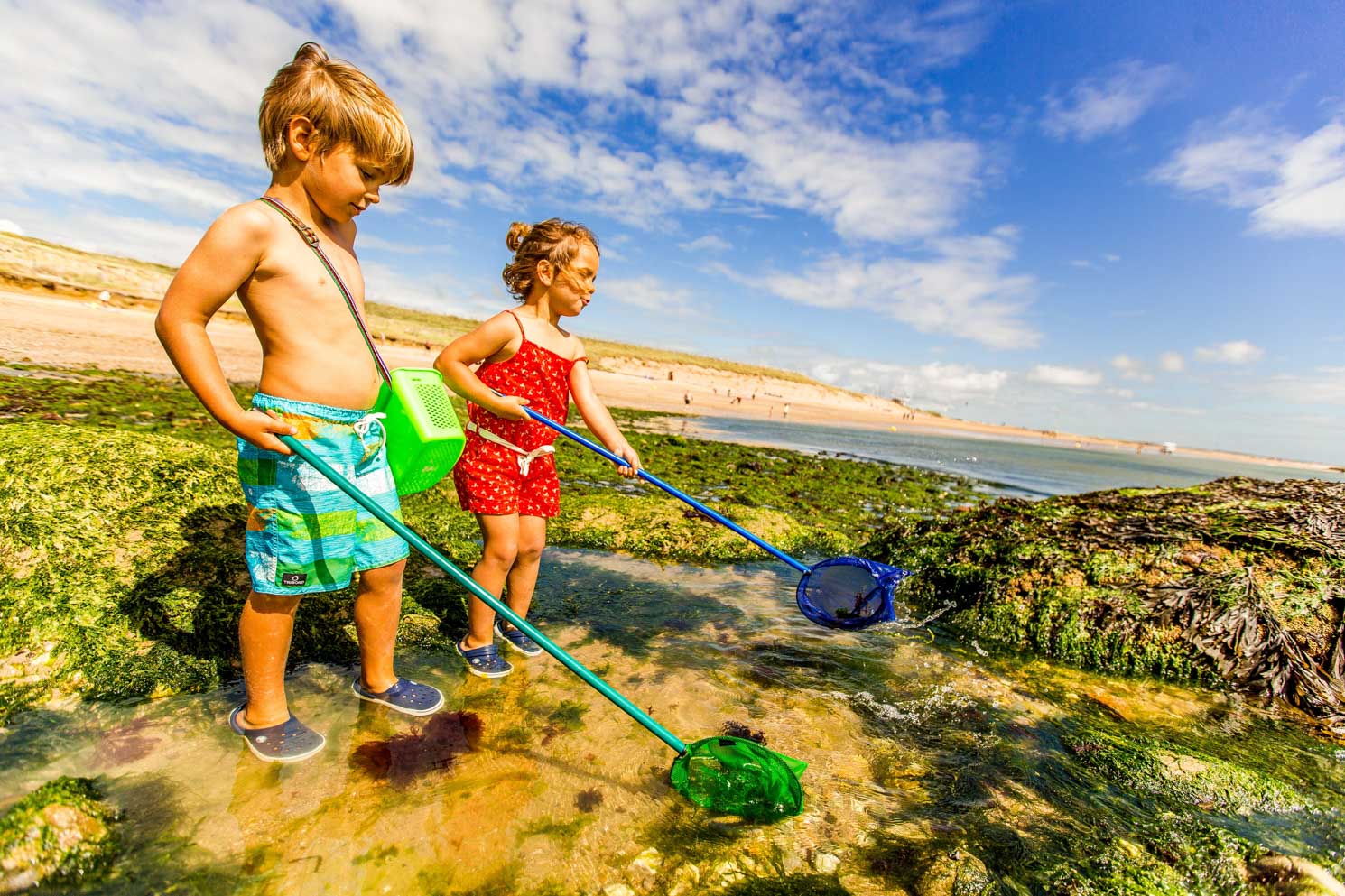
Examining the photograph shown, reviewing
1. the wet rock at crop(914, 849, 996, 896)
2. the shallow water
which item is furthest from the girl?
the wet rock at crop(914, 849, 996, 896)

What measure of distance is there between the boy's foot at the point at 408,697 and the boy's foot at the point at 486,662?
1.10 feet

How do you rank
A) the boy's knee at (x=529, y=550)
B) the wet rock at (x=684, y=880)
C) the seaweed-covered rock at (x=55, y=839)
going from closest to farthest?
the seaweed-covered rock at (x=55, y=839)
the wet rock at (x=684, y=880)
the boy's knee at (x=529, y=550)

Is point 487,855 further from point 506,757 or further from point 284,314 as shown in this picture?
point 284,314

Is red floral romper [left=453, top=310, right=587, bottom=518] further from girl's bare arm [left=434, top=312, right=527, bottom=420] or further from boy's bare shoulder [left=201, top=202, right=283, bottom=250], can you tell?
boy's bare shoulder [left=201, top=202, right=283, bottom=250]

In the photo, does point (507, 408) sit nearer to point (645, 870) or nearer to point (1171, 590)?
point (645, 870)

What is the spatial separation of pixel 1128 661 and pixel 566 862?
4.36 metres

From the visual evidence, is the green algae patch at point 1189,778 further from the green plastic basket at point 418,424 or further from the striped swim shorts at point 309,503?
the striped swim shorts at point 309,503

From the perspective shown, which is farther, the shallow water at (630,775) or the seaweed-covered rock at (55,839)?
the shallow water at (630,775)

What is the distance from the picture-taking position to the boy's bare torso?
221cm

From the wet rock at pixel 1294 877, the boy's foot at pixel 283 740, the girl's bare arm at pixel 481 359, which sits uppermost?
the girl's bare arm at pixel 481 359

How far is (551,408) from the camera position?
12.4 ft

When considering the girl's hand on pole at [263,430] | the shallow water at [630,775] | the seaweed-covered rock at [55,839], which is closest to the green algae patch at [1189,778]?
the shallow water at [630,775]

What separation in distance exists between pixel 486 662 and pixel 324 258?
2.28 meters

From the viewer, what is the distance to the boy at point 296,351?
2080 mm
